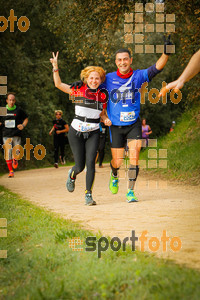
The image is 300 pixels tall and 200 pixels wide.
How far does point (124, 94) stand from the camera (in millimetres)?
7555

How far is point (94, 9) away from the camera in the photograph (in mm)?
12438

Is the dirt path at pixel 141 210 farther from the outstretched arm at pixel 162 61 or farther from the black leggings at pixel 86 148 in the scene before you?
the outstretched arm at pixel 162 61

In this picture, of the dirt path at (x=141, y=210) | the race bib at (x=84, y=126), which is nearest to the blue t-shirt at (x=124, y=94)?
the race bib at (x=84, y=126)

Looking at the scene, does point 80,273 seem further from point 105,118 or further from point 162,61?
point 105,118

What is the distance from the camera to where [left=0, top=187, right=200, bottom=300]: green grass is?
124 inches

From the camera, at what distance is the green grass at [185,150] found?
11500 mm

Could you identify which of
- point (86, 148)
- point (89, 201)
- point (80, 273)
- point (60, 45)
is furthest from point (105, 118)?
point (60, 45)

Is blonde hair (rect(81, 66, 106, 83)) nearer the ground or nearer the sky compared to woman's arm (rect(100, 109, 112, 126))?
nearer the sky

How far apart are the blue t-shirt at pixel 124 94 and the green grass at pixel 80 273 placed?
2.88 m

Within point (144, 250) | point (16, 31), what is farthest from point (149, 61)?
point (144, 250)

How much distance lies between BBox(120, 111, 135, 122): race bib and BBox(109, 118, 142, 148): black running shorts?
0.48 feet

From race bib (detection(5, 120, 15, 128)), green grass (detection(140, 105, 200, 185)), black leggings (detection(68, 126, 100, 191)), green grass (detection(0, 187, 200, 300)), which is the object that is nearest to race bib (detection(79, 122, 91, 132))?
black leggings (detection(68, 126, 100, 191))

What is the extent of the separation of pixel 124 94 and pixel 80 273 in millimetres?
4344

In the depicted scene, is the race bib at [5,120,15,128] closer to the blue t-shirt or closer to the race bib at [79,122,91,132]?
the race bib at [79,122,91,132]
